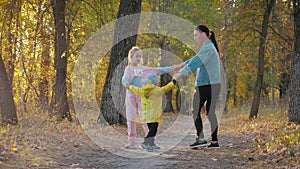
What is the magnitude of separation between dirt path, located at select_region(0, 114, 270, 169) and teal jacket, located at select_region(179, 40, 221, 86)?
1298 mm

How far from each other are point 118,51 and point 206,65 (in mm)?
4387

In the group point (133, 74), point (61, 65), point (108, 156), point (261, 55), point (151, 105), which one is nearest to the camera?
point (108, 156)

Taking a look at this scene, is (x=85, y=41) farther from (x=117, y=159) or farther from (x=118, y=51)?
(x=117, y=159)

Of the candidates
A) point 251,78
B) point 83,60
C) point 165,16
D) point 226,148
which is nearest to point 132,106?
point 226,148

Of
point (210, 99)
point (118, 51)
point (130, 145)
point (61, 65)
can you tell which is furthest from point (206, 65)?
point (61, 65)

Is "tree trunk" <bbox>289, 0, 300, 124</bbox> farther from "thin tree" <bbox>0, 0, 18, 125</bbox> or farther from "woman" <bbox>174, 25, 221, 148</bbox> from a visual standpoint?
"thin tree" <bbox>0, 0, 18, 125</bbox>

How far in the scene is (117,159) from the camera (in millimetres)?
6402

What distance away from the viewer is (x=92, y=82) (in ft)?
90.2

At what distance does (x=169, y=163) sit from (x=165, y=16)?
2191 centimetres

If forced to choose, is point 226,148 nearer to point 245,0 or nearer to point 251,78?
point 245,0

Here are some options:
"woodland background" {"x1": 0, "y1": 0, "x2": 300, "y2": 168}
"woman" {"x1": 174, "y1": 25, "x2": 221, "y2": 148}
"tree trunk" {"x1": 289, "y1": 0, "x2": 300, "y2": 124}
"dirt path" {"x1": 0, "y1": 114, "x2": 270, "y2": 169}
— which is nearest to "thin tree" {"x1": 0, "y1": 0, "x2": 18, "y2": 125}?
"woodland background" {"x1": 0, "y1": 0, "x2": 300, "y2": 168}

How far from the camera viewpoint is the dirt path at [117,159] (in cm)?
573

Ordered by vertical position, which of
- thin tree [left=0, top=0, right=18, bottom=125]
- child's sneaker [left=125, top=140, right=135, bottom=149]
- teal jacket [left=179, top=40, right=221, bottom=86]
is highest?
teal jacket [left=179, top=40, right=221, bottom=86]

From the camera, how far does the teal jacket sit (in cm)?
740
